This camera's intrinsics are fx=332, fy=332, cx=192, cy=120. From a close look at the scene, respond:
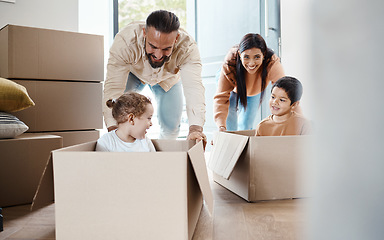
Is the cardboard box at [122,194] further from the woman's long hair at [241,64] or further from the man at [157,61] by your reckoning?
the woman's long hair at [241,64]

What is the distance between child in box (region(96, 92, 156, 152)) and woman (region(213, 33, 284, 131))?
2.09 feet

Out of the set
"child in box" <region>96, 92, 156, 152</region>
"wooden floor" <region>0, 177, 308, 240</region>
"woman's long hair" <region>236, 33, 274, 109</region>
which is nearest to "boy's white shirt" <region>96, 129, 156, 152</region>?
"child in box" <region>96, 92, 156, 152</region>

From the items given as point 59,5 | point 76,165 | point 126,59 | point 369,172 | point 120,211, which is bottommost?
point 120,211

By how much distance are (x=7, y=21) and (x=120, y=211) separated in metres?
1.70

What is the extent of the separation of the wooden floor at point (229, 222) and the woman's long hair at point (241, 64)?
2.42 ft

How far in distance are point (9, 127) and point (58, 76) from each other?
0.47 meters

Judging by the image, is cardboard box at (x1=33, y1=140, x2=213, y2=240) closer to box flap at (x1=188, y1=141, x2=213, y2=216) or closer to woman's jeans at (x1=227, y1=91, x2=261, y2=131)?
box flap at (x1=188, y1=141, x2=213, y2=216)

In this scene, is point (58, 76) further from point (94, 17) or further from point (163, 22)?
point (94, 17)

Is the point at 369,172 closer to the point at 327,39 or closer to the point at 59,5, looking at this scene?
the point at 327,39

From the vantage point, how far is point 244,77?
1849mm

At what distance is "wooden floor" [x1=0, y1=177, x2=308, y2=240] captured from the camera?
97 centimetres

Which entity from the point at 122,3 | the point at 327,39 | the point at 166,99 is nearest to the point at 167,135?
the point at 166,99

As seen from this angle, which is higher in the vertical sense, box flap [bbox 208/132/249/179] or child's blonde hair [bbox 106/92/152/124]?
child's blonde hair [bbox 106/92/152/124]

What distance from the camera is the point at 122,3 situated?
356cm
